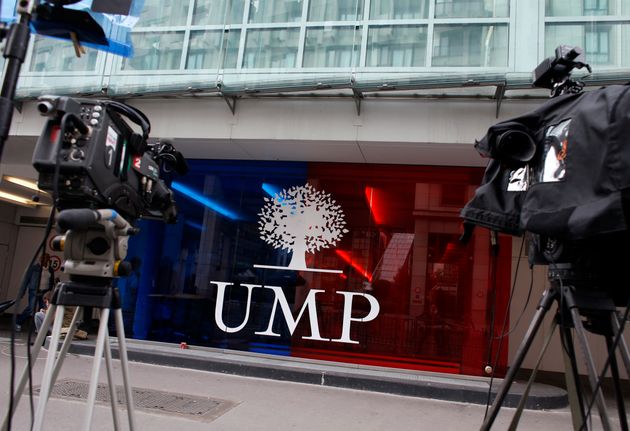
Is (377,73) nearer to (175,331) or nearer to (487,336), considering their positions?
(487,336)

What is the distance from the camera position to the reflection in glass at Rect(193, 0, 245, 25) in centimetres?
733

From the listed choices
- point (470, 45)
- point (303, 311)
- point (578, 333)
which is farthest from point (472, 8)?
point (578, 333)

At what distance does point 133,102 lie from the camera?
297 inches

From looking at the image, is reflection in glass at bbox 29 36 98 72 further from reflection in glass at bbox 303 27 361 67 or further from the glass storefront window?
reflection in glass at bbox 303 27 361 67

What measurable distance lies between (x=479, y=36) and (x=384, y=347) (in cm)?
475

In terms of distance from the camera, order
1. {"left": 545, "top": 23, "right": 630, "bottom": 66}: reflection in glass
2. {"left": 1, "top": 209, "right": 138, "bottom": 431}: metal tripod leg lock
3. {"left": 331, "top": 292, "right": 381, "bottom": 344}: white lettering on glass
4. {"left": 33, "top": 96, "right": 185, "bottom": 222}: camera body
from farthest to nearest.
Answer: {"left": 331, "top": 292, "right": 381, "bottom": 344}: white lettering on glass, {"left": 545, "top": 23, "right": 630, "bottom": 66}: reflection in glass, {"left": 1, "top": 209, "right": 138, "bottom": 431}: metal tripod leg lock, {"left": 33, "top": 96, "right": 185, "bottom": 222}: camera body

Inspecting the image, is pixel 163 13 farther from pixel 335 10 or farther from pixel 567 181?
pixel 567 181

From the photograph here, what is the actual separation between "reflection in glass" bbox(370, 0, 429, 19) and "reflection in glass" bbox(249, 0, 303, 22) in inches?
46.4

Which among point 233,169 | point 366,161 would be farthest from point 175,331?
point 366,161

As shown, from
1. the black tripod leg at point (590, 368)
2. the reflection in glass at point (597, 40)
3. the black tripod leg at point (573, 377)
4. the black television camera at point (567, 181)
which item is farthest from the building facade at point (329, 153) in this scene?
the black tripod leg at point (590, 368)

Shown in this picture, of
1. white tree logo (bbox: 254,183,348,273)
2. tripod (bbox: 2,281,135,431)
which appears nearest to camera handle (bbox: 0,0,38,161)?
tripod (bbox: 2,281,135,431)

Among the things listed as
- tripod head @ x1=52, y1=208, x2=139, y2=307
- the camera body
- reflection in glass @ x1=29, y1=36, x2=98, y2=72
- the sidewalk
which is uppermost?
reflection in glass @ x1=29, y1=36, x2=98, y2=72

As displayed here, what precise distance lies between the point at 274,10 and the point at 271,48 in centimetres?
63

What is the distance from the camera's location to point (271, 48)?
718 cm
